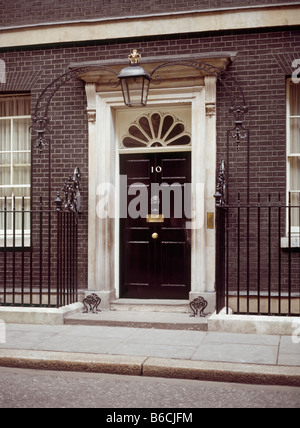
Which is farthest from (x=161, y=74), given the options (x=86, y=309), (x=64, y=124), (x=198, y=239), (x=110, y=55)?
(x=86, y=309)

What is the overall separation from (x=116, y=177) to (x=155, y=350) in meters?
3.56

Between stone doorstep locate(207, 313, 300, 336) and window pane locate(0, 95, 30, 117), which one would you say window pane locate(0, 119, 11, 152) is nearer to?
window pane locate(0, 95, 30, 117)

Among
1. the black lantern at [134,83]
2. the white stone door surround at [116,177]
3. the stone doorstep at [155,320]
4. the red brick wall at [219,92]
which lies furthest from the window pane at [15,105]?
the stone doorstep at [155,320]

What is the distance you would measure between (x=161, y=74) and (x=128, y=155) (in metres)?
1.40

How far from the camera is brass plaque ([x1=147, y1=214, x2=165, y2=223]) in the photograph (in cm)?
905

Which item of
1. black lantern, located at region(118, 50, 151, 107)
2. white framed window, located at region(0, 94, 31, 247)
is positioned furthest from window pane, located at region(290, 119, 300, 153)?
white framed window, located at region(0, 94, 31, 247)

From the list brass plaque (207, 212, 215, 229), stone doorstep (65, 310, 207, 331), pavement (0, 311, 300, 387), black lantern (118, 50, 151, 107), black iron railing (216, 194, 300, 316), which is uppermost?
black lantern (118, 50, 151, 107)

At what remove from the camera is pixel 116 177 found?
9.29 m

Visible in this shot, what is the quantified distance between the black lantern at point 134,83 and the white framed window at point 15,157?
9.19ft

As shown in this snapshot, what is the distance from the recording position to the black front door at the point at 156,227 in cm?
904

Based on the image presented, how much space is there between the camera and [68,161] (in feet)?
30.3

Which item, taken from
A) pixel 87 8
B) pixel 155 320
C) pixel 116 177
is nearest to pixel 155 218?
pixel 116 177

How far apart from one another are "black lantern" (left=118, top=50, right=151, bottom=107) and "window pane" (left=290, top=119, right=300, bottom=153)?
2.53m
